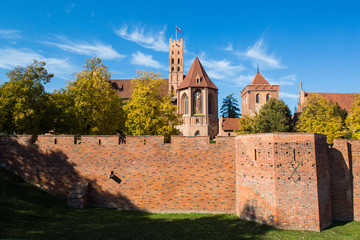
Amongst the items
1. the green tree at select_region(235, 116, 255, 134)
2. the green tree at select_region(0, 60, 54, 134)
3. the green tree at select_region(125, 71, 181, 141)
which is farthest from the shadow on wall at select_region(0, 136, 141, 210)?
the green tree at select_region(235, 116, 255, 134)

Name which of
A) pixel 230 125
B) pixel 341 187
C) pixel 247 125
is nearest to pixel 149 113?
pixel 341 187

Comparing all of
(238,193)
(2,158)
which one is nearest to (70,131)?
(2,158)

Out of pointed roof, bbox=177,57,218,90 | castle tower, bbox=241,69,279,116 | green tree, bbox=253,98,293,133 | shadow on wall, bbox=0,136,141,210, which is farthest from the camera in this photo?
castle tower, bbox=241,69,279,116

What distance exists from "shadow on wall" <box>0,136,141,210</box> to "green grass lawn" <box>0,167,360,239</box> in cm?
50

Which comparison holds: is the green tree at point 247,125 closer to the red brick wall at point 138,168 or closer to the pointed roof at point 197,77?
the pointed roof at point 197,77

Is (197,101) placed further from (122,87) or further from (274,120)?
(122,87)

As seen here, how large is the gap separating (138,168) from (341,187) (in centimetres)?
1089

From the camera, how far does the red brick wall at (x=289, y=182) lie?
35.1ft

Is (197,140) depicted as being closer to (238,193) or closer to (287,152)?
(238,193)

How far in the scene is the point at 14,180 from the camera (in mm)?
12789

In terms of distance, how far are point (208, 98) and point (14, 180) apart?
3410 cm

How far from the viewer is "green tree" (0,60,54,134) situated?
18375 millimetres

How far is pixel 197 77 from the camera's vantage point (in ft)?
141

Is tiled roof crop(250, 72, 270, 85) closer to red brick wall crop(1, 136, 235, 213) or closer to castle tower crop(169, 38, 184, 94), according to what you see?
castle tower crop(169, 38, 184, 94)
